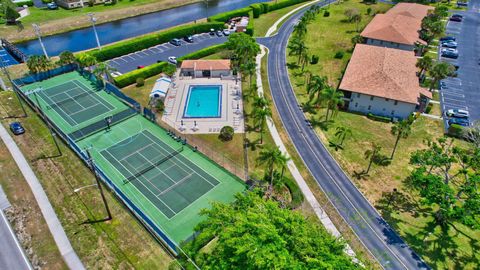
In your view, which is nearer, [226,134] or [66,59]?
[226,134]

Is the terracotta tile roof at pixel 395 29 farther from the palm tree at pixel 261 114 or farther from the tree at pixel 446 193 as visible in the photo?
the palm tree at pixel 261 114

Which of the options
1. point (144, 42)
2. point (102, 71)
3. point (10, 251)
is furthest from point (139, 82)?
point (10, 251)

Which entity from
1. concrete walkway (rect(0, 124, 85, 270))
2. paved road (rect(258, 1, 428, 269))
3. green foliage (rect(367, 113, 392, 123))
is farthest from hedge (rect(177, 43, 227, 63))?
green foliage (rect(367, 113, 392, 123))

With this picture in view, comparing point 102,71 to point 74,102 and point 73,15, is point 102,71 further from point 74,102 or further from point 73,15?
point 73,15

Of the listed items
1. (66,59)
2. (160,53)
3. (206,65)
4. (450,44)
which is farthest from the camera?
(450,44)

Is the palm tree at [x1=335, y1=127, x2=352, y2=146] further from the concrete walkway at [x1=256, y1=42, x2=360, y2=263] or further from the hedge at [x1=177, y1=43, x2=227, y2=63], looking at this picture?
the hedge at [x1=177, y1=43, x2=227, y2=63]
